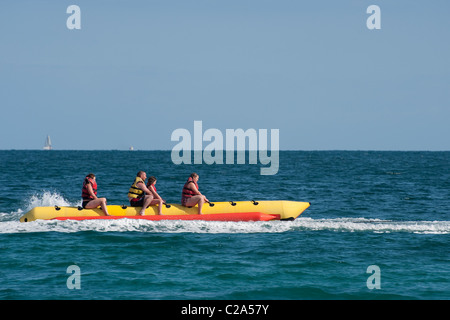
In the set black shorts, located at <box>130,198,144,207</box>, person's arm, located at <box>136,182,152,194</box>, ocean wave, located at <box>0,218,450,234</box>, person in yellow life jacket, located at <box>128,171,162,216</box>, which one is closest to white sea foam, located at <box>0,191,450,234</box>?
ocean wave, located at <box>0,218,450,234</box>

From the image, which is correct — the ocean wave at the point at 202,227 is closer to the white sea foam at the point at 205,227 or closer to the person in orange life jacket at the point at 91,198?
the white sea foam at the point at 205,227

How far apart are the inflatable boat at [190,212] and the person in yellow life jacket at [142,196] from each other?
141 mm

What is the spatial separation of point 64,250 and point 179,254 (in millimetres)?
2641

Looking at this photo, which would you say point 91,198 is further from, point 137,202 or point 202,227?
point 202,227

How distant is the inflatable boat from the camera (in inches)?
651

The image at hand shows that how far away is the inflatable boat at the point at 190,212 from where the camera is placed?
16.5m

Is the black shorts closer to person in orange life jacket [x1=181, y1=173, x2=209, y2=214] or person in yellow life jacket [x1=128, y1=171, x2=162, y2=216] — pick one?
person in yellow life jacket [x1=128, y1=171, x2=162, y2=216]

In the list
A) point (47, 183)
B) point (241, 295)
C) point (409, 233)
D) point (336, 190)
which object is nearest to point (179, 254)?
point (241, 295)

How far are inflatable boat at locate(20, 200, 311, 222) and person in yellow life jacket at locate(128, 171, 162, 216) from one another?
14cm

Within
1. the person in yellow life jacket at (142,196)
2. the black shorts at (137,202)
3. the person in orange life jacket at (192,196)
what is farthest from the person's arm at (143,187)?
the person in orange life jacket at (192,196)

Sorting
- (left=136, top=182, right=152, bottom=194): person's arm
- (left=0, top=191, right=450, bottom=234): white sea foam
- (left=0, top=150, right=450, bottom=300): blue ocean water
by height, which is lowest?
(left=0, top=150, right=450, bottom=300): blue ocean water

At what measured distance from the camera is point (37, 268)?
38.7 feet

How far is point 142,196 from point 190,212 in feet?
4.83
